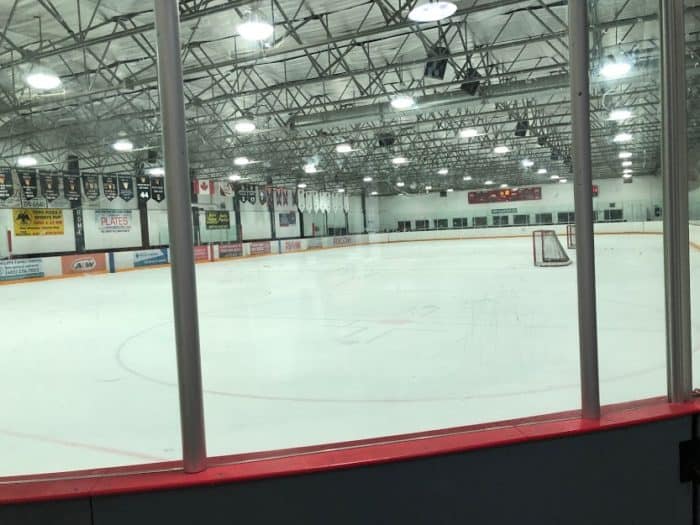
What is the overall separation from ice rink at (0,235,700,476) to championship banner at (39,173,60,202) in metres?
10.9

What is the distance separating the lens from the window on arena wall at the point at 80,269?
3.45 m

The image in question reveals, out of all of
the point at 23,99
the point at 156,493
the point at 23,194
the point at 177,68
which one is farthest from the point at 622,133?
the point at 23,194

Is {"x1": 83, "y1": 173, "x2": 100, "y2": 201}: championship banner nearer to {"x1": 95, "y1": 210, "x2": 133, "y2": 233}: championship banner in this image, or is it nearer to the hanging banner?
the hanging banner

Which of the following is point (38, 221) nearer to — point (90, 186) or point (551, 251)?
point (90, 186)

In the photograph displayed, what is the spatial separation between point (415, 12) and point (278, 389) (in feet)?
19.4

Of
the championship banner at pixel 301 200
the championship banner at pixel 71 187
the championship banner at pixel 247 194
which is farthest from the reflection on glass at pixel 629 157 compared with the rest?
the championship banner at pixel 301 200

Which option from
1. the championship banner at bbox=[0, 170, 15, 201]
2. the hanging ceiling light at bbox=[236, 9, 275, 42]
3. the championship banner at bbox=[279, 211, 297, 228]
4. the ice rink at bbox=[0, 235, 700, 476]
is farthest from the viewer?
the championship banner at bbox=[279, 211, 297, 228]

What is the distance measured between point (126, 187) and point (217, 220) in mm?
3759

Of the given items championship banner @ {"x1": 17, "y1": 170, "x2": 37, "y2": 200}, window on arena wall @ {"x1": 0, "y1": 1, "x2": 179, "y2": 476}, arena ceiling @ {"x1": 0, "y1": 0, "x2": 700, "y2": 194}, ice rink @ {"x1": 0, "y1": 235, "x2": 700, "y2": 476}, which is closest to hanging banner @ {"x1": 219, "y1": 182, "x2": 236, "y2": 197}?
arena ceiling @ {"x1": 0, "y1": 0, "x2": 700, "y2": 194}

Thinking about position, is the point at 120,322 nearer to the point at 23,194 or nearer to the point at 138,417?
the point at 138,417

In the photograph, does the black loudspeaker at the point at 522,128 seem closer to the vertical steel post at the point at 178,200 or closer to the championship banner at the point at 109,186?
the championship banner at the point at 109,186

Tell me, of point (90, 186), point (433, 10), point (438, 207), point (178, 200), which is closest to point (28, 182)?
point (90, 186)

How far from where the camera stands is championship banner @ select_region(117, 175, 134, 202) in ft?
71.6

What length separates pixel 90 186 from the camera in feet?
69.5
